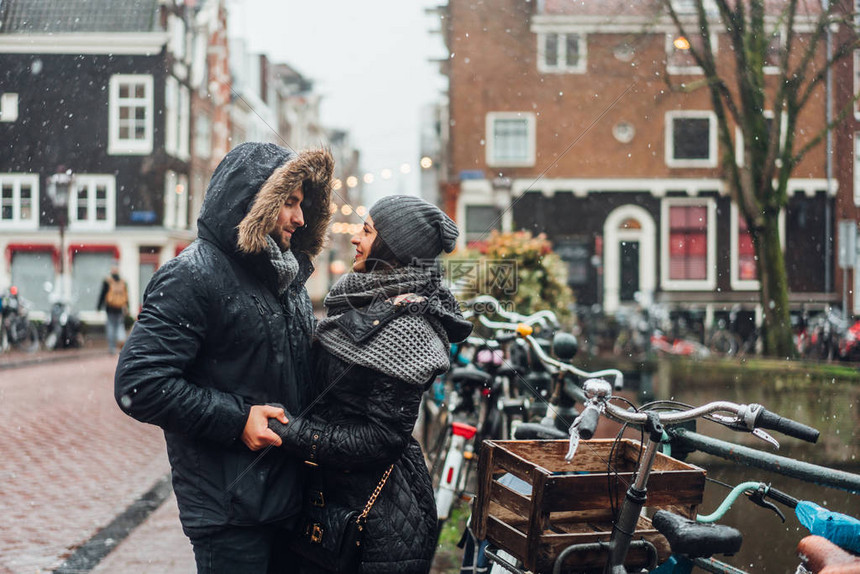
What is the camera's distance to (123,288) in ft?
48.2

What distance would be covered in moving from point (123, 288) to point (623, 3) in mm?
10868

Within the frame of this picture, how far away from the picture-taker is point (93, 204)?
21.3 meters

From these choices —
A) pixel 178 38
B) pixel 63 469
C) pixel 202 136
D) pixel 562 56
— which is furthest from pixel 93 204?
pixel 63 469

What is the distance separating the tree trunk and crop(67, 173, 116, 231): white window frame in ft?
60.4

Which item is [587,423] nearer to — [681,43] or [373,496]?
[373,496]

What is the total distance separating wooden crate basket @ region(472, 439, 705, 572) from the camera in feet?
6.08

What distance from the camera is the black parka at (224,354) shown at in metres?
1.73

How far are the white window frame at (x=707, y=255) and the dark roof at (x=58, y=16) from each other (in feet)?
47.1

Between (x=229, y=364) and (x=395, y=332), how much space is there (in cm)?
41

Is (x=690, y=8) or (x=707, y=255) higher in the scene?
(x=690, y=8)

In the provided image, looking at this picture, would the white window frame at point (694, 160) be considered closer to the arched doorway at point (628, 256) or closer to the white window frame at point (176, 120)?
the arched doorway at point (628, 256)

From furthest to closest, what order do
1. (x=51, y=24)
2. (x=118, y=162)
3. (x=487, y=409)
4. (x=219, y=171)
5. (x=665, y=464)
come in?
(x=118, y=162) → (x=51, y=24) → (x=487, y=409) → (x=665, y=464) → (x=219, y=171)

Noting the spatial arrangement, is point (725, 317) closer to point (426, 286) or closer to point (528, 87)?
point (528, 87)

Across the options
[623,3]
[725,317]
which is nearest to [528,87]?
[725,317]
